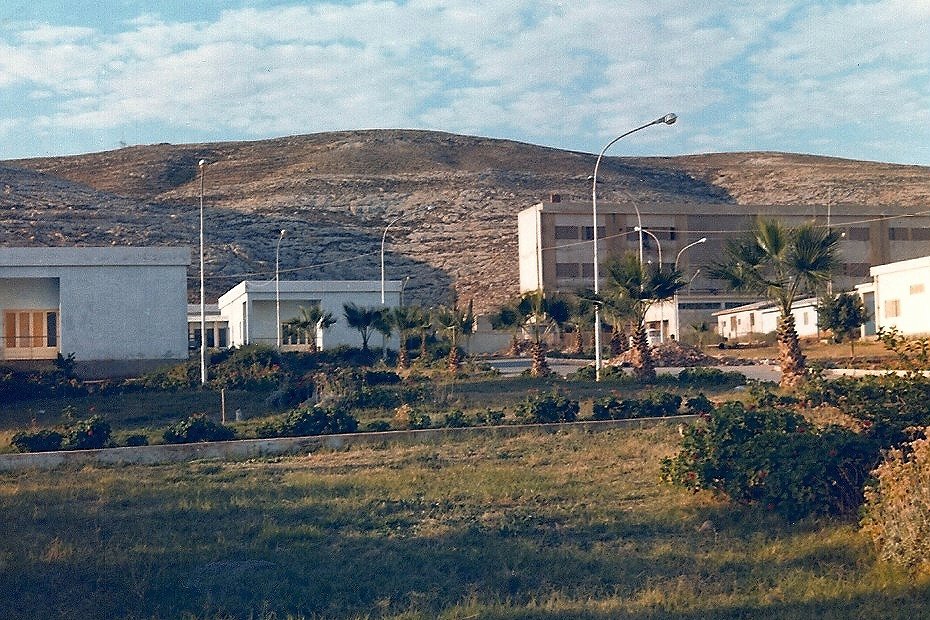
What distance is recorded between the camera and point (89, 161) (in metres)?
156

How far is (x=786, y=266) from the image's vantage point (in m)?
25.6

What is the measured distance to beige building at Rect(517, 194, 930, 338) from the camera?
3182 inches

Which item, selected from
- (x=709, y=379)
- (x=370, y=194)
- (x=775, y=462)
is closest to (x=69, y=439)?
(x=775, y=462)

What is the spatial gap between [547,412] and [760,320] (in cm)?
4517

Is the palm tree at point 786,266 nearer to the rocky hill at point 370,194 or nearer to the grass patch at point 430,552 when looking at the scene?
the grass patch at point 430,552

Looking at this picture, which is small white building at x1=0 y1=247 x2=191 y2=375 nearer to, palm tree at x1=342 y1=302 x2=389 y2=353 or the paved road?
palm tree at x1=342 y1=302 x2=389 y2=353

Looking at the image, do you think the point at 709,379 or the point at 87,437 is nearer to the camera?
the point at 87,437

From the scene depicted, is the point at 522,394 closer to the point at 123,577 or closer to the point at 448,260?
the point at 123,577

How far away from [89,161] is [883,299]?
134423mm

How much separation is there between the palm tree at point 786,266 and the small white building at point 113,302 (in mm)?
23858

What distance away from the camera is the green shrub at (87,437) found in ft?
64.5

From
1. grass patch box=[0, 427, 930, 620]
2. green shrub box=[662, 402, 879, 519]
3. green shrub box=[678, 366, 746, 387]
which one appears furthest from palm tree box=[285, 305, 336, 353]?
green shrub box=[662, 402, 879, 519]

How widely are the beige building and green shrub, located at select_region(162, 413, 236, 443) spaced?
5809 centimetres

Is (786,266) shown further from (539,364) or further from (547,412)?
(539,364)
